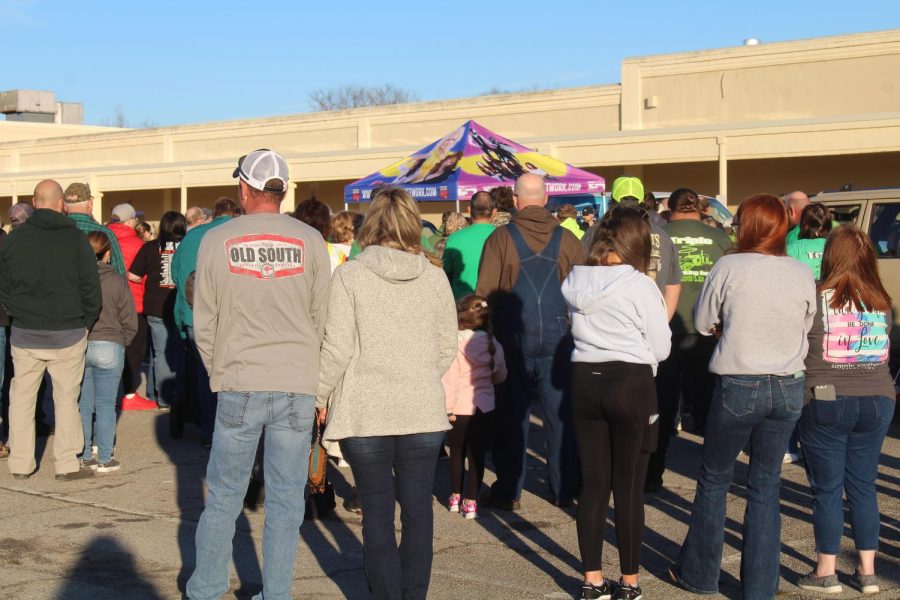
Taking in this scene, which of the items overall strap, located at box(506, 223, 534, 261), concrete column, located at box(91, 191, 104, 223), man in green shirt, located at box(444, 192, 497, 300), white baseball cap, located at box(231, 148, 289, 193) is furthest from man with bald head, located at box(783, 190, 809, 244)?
concrete column, located at box(91, 191, 104, 223)

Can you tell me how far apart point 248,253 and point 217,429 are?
0.81 m

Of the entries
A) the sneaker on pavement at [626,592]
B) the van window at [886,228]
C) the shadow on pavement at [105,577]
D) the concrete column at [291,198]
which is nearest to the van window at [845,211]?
the van window at [886,228]

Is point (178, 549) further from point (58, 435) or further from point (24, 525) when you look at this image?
point (58, 435)

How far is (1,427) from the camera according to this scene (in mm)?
11578

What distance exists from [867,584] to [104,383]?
18.9 feet

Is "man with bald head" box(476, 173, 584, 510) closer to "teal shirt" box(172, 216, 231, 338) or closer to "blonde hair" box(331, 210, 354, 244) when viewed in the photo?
"blonde hair" box(331, 210, 354, 244)

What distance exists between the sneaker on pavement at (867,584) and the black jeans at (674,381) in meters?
2.23

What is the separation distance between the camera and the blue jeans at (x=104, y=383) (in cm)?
926

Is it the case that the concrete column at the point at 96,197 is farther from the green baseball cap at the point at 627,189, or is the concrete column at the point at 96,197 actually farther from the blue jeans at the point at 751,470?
the blue jeans at the point at 751,470

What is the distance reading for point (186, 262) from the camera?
9.58 m

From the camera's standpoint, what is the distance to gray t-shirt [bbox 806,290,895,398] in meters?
6.23

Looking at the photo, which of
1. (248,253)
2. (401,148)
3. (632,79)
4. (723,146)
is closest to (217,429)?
(248,253)

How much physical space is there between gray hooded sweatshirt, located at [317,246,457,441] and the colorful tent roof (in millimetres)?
8175

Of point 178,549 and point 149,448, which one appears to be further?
point 149,448
